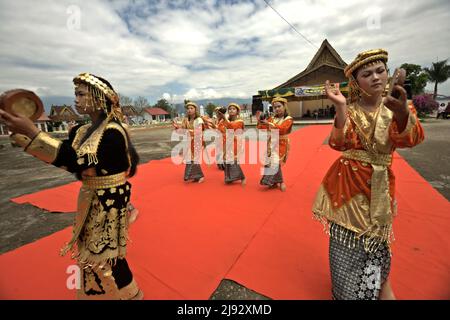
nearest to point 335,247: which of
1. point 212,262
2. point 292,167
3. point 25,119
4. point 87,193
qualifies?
point 212,262

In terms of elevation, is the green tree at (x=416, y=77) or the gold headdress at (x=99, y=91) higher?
the green tree at (x=416, y=77)

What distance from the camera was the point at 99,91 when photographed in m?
1.57

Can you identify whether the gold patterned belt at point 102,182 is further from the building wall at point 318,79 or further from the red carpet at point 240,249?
the building wall at point 318,79

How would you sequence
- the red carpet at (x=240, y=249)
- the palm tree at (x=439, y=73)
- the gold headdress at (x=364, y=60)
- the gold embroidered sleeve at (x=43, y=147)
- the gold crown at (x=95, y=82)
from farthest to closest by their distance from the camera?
1. the palm tree at (x=439, y=73)
2. the red carpet at (x=240, y=249)
3. the gold crown at (x=95, y=82)
4. the gold headdress at (x=364, y=60)
5. the gold embroidered sleeve at (x=43, y=147)

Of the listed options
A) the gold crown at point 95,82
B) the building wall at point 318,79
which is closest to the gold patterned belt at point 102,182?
the gold crown at point 95,82

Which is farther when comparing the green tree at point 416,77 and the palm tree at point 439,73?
the palm tree at point 439,73

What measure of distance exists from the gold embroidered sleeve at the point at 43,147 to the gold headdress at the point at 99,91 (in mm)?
419

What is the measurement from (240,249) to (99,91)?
6.47ft

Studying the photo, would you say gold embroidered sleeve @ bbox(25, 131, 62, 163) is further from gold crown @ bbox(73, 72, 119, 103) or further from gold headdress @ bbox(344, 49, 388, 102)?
gold headdress @ bbox(344, 49, 388, 102)

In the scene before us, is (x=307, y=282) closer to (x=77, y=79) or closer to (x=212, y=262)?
(x=212, y=262)

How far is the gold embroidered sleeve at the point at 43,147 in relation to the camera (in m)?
1.23

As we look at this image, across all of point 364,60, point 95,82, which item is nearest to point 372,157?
point 364,60

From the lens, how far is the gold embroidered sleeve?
123 centimetres

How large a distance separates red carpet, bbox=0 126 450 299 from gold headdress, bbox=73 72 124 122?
4.88 ft
